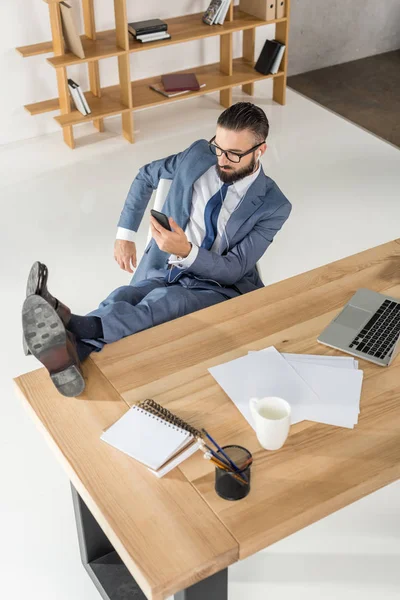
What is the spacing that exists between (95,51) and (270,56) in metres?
1.28

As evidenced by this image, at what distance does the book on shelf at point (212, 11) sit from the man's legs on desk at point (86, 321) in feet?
9.25

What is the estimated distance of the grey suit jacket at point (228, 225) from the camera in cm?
274

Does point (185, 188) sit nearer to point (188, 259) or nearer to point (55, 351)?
point (188, 259)

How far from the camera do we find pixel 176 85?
5145mm

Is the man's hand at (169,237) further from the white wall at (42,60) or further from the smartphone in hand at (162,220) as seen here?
the white wall at (42,60)

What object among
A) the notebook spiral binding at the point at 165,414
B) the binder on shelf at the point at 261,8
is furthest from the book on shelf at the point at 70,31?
the notebook spiral binding at the point at 165,414

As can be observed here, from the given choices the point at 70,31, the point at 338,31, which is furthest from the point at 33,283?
the point at 338,31

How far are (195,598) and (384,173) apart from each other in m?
3.52

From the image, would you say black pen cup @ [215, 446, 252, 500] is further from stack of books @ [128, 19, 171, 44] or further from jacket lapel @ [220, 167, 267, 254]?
stack of books @ [128, 19, 171, 44]

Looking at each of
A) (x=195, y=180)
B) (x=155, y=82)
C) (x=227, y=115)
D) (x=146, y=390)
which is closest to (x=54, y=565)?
(x=146, y=390)

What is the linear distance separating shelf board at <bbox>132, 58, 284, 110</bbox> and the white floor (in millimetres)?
242

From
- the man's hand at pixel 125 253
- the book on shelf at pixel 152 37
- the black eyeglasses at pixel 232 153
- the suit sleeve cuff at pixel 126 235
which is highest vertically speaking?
the black eyeglasses at pixel 232 153

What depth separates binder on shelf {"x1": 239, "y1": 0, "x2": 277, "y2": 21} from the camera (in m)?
5.09

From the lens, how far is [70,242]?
418 centimetres
